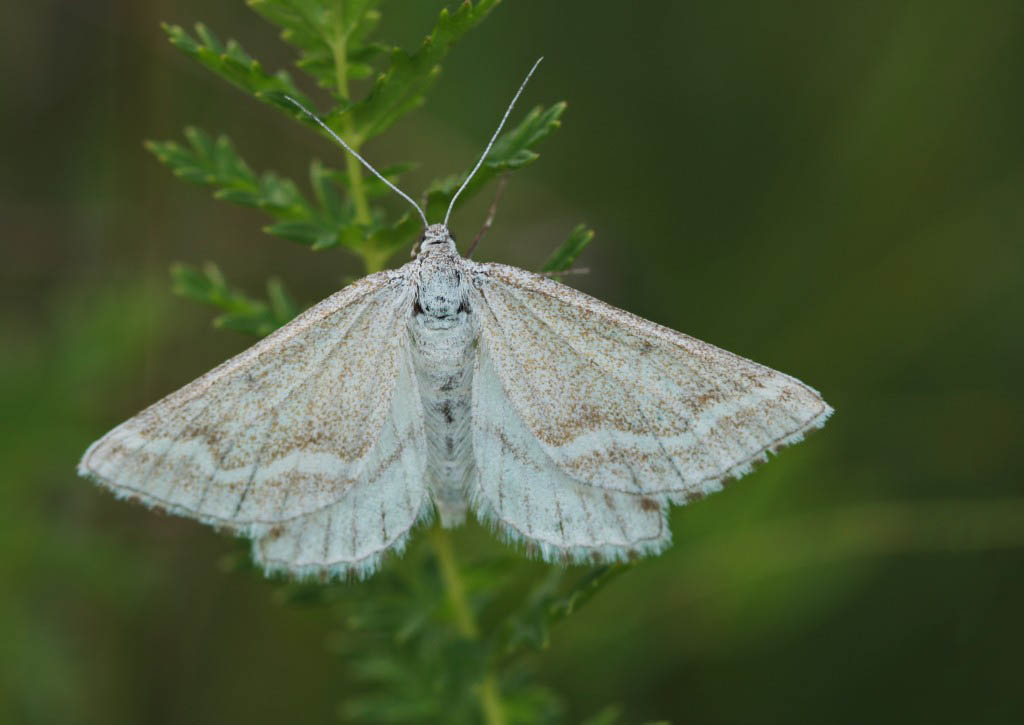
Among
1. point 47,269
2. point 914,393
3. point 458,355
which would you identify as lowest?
point 458,355

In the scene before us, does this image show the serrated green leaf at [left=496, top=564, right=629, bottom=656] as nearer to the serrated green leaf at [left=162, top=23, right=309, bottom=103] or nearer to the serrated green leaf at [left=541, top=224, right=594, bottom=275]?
the serrated green leaf at [left=541, top=224, right=594, bottom=275]

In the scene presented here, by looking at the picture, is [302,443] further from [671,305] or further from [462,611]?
[671,305]

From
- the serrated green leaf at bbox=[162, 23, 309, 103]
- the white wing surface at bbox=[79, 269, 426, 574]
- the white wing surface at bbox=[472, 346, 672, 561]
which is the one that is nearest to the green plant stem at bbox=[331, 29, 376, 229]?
the serrated green leaf at bbox=[162, 23, 309, 103]

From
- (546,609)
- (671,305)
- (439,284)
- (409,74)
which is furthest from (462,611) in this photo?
(671,305)

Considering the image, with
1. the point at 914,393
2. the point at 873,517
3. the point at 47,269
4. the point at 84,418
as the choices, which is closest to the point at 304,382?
the point at 84,418

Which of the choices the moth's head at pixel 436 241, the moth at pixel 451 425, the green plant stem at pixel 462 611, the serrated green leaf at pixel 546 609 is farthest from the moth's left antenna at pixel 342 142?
the serrated green leaf at pixel 546 609

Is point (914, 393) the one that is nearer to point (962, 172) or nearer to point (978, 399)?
point (978, 399)
